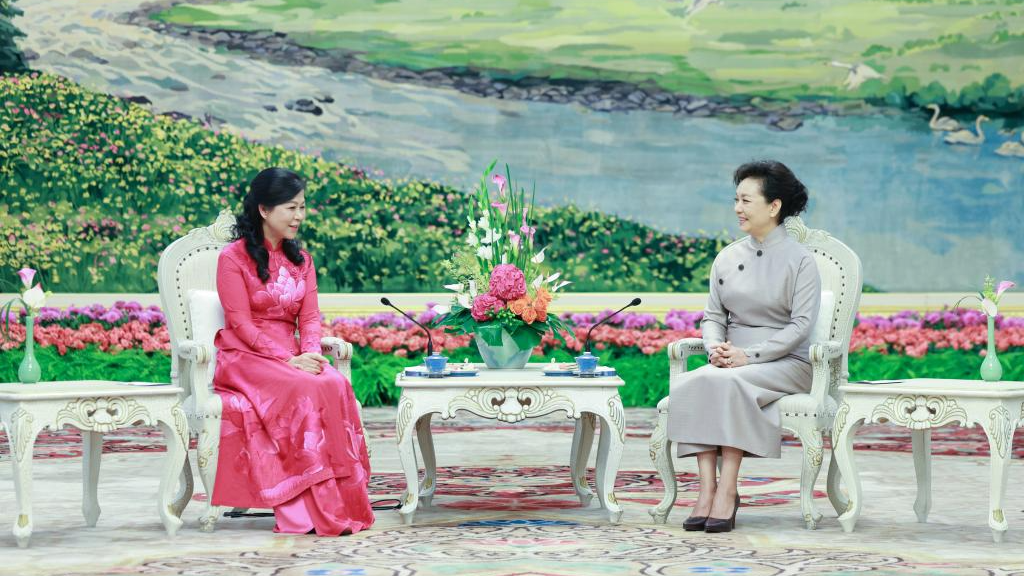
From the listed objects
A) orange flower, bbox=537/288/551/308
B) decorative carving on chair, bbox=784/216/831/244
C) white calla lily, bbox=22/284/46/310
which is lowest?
white calla lily, bbox=22/284/46/310

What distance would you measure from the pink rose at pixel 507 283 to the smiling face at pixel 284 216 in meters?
0.74

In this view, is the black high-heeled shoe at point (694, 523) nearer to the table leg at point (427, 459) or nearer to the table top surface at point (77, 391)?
the table leg at point (427, 459)

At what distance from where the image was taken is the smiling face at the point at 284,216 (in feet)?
15.7

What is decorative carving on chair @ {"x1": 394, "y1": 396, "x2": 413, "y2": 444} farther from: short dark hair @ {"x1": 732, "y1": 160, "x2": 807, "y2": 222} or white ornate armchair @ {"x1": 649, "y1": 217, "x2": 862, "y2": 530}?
short dark hair @ {"x1": 732, "y1": 160, "x2": 807, "y2": 222}

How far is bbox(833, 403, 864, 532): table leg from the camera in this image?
14.5 feet

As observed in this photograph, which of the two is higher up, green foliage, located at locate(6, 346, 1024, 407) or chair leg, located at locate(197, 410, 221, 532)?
chair leg, located at locate(197, 410, 221, 532)

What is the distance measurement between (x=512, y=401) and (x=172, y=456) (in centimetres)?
115

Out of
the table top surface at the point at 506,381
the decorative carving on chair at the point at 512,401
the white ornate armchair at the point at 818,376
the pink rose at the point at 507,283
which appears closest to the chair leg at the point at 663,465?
the white ornate armchair at the point at 818,376

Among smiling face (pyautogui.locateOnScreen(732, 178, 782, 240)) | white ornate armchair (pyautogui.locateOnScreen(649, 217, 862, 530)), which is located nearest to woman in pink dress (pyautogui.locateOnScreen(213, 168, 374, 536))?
white ornate armchair (pyautogui.locateOnScreen(649, 217, 862, 530))

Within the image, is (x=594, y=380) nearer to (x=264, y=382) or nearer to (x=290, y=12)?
(x=264, y=382)

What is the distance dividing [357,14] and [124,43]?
1.81 metres

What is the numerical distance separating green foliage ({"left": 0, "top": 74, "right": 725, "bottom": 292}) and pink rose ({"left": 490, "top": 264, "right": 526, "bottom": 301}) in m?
5.23

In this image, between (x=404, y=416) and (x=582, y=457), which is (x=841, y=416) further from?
(x=404, y=416)

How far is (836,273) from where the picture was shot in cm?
516
